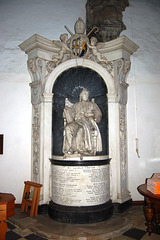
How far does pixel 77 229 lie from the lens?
3146mm

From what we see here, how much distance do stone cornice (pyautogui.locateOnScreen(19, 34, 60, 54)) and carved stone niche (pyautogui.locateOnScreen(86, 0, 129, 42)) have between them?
118 cm

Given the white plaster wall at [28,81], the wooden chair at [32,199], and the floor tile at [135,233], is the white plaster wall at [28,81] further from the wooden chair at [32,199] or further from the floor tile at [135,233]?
the floor tile at [135,233]

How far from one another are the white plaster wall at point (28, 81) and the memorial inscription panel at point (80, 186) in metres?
1.00

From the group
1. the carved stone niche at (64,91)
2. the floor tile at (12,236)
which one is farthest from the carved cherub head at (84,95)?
the floor tile at (12,236)

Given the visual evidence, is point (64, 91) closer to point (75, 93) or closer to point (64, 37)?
point (75, 93)

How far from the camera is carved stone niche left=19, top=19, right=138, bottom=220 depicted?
3980mm

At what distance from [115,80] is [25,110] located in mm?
1984

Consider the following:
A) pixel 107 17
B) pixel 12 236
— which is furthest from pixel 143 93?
pixel 12 236

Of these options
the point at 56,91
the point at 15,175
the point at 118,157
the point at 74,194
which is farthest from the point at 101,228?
the point at 56,91

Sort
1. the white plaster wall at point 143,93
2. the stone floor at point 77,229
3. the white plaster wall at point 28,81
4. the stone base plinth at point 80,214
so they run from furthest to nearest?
1. the white plaster wall at point 143,93
2. the white plaster wall at point 28,81
3. the stone base plinth at point 80,214
4. the stone floor at point 77,229

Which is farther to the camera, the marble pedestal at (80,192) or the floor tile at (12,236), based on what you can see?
the marble pedestal at (80,192)

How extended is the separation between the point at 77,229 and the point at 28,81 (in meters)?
3.02

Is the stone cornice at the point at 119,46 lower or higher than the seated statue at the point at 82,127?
higher

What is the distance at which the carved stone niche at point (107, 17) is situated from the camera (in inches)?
188
